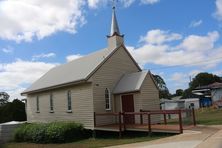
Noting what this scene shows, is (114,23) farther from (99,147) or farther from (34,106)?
(99,147)

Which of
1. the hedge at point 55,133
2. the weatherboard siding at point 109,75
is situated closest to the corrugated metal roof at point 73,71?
the weatherboard siding at point 109,75

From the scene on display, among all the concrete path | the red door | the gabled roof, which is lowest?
the concrete path

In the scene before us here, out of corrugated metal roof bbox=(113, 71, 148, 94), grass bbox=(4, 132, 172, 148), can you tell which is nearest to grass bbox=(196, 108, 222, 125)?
corrugated metal roof bbox=(113, 71, 148, 94)

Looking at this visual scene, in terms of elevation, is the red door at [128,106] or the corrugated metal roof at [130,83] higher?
the corrugated metal roof at [130,83]

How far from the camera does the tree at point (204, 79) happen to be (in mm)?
126725

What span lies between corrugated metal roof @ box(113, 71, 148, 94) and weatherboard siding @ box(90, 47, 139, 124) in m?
0.51

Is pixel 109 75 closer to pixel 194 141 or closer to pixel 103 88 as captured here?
pixel 103 88

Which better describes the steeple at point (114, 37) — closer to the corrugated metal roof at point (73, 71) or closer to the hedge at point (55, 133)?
the corrugated metal roof at point (73, 71)

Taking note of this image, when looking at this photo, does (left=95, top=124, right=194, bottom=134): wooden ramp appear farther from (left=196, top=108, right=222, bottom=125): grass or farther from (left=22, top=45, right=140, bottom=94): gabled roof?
(left=196, top=108, right=222, bottom=125): grass

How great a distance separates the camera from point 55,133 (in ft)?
87.1

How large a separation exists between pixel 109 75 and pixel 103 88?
1.39m

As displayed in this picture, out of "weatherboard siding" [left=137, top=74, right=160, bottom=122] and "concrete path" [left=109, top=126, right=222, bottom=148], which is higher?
"weatherboard siding" [left=137, top=74, right=160, bottom=122]

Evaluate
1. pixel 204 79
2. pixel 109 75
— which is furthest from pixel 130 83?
pixel 204 79

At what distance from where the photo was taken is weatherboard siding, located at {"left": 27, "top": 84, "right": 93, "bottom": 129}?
28141mm
